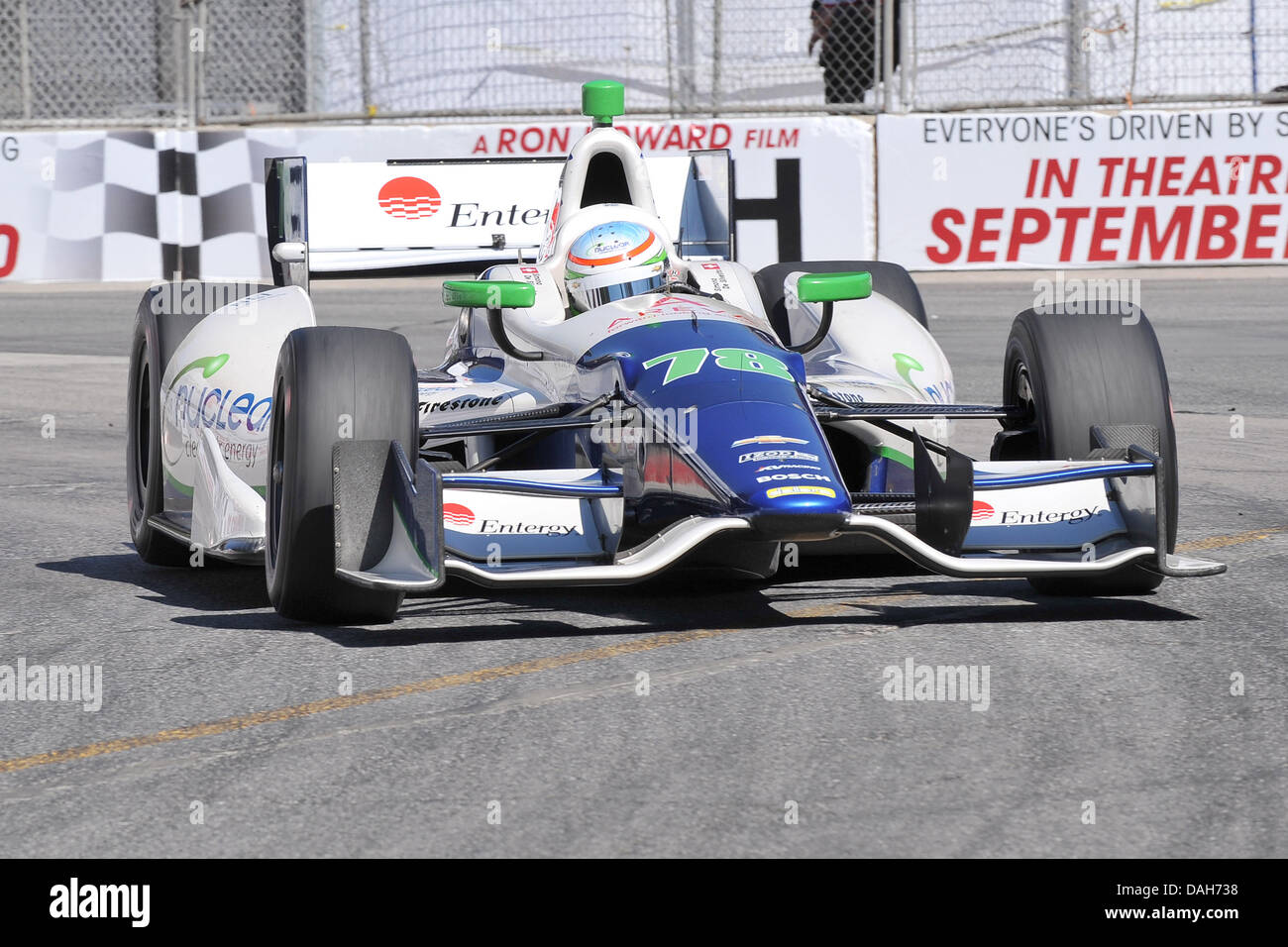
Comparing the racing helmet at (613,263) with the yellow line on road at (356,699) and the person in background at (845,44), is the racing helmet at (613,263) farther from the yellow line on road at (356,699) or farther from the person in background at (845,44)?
the person in background at (845,44)

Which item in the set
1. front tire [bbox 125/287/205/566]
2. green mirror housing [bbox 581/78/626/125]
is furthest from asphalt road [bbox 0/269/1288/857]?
green mirror housing [bbox 581/78/626/125]

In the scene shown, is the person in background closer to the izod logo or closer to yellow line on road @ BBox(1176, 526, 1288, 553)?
the izod logo

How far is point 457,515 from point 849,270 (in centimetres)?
312

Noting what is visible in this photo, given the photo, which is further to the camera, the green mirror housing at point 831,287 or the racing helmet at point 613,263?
the racing helmet at point 613,263

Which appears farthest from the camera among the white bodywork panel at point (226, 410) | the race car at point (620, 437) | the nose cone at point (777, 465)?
the white bodywork panel at point (226, 410)

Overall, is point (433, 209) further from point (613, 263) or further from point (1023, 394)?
point (1023, 394)

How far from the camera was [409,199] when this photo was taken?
802 cm

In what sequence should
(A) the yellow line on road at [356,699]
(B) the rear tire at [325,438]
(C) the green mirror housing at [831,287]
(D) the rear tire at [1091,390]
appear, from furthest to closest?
1. (C) the green mirror housing at [831,287]
2. (D) the rear tire at [1091,390]
3. (B) the rear tire at [325,438]
4. (A) the yellow line on road at [356,699]

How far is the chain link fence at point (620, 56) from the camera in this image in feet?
49.8

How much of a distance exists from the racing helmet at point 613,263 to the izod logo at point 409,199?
1.41 metres

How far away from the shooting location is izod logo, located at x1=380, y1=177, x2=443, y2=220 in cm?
798

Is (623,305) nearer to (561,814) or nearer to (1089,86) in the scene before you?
(561,814)

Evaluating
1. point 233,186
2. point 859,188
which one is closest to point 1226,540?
point 859,188

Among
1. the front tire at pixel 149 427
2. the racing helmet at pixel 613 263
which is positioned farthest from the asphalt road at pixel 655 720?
the racing helmet at pixel 613 263
